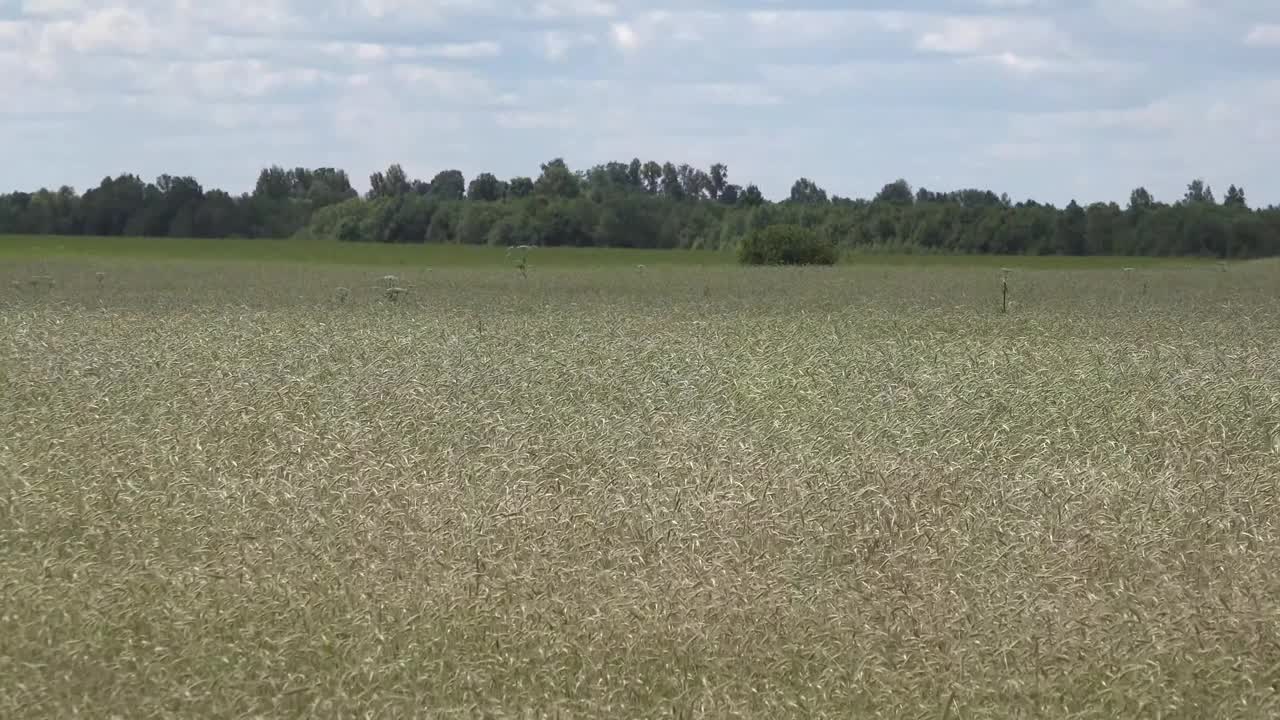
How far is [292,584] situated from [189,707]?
111cm

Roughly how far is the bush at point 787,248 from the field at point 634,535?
40100 millimetres

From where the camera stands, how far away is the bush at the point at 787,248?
178 ft

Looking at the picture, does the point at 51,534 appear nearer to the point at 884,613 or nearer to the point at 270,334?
the point at 884,613

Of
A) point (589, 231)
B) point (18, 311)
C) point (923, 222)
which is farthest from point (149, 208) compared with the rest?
point (18, 311)

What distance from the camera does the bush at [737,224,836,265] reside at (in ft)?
178

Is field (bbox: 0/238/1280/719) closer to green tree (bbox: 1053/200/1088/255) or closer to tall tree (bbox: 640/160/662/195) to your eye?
green tree (bbox: 1053/200/1088/255)

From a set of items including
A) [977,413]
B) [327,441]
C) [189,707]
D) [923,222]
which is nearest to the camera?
[189,707]

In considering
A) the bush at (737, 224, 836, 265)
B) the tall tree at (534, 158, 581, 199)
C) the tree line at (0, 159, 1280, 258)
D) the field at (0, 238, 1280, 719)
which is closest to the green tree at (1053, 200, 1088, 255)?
the tree line at (0, 159, 1280, 258)

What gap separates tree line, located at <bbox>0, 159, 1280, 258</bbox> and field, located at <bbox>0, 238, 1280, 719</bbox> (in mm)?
61604

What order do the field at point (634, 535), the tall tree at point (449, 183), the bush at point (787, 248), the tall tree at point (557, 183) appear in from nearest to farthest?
the field at point (634, 535) < the bush at point (787, 248) < the tall tree at point (557, 183) < the tall tree at point (449, 183)

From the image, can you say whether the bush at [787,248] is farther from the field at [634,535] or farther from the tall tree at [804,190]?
the tall tree at [804,190]

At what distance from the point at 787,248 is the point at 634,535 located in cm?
4738

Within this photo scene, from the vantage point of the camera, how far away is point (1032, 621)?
6363mm

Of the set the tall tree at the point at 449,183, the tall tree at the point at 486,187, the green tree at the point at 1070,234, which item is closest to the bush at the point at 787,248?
the green tree at the point at 1070,234
